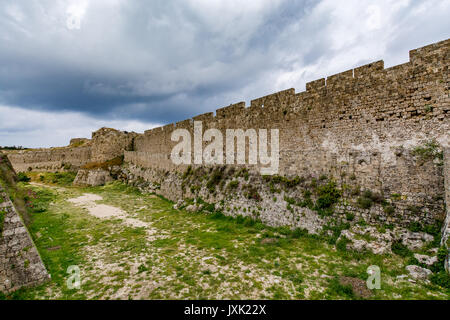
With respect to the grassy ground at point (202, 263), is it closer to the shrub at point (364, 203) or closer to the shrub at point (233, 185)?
the shrub at point (364, 203)

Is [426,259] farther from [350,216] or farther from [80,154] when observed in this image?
[80,154]

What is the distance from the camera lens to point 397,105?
25.1 feet

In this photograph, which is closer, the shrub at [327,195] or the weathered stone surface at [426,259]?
the weathered stone surface at [426,259]

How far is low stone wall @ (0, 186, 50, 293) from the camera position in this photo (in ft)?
18.8

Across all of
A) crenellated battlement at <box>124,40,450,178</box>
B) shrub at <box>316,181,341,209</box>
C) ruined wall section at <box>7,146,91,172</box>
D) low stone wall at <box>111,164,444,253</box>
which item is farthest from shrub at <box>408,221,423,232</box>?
ruined wall section at <box>7,146,91,172</box>

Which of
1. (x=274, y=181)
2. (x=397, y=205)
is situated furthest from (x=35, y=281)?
(x=397, y=205)

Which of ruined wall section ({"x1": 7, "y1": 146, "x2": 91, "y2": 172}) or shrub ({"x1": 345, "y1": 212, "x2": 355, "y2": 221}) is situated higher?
ruined wall section ({"x1": 7, "y1": 146, "x2": 91, "y2": 172})

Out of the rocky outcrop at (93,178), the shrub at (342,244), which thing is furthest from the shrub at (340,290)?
the rocky outcrop at (93,178)

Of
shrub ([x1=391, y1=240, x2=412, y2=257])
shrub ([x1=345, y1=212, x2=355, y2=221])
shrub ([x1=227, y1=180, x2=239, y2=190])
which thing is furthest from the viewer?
shrub ([x1=227, y1=180, x2=239, y2=190])
